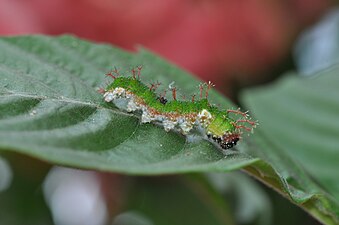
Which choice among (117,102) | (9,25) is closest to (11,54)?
(117,102)

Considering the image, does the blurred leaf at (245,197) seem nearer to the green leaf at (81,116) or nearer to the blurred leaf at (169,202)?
the blurred leaf at (169,202)

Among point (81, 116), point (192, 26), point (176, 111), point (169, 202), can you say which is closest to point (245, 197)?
point (169, 202)

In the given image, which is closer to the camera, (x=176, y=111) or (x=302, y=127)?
(x=176, y=111)

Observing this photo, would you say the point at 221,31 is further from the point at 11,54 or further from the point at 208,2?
the point at 11,54

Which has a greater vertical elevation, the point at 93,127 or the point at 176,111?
the point at 176,111

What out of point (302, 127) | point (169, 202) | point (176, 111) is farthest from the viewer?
point (169, 202)

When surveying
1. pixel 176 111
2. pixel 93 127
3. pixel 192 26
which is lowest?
pixel 93 127

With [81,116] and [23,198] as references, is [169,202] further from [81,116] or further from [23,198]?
[81,116]
